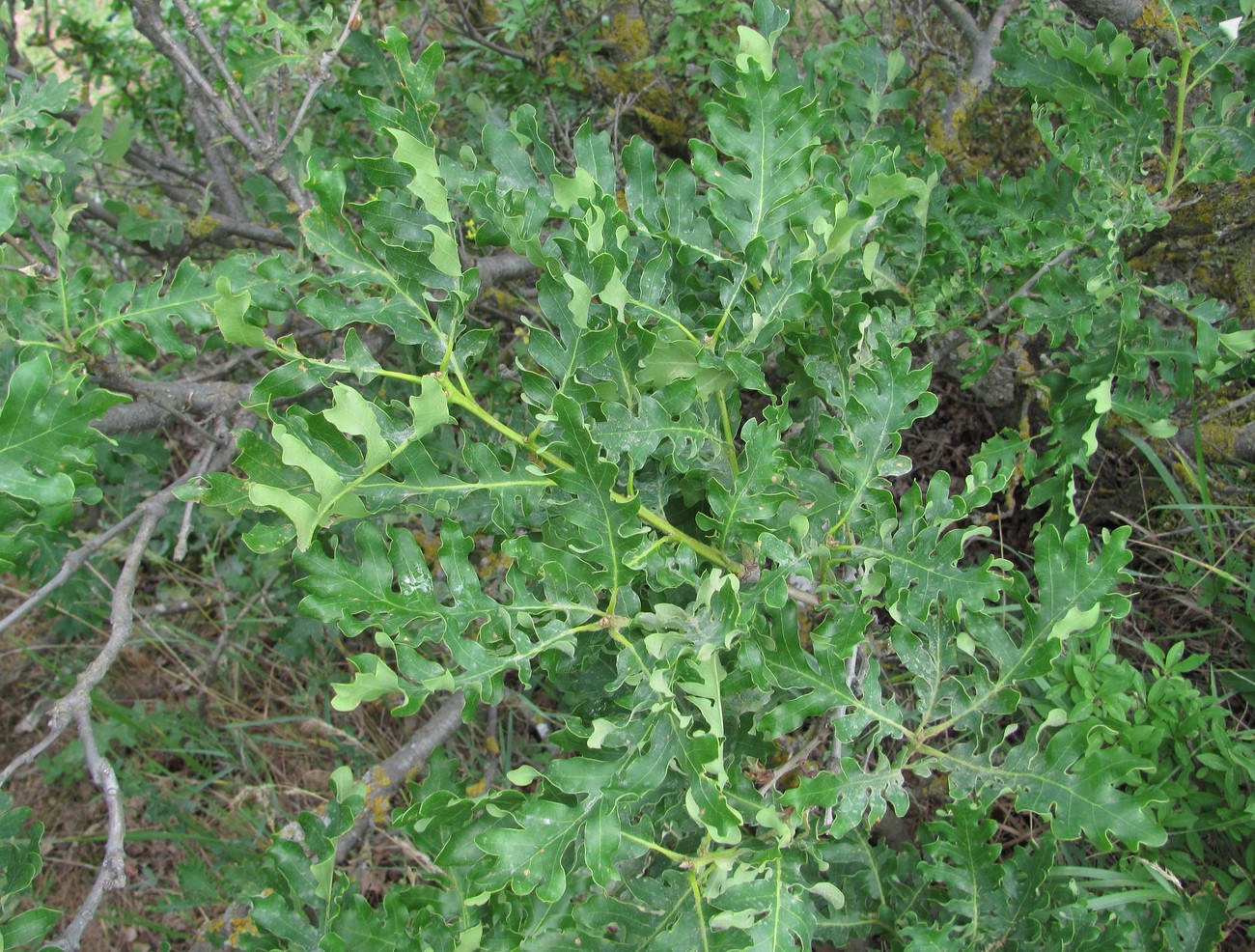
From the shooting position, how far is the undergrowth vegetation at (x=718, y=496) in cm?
129

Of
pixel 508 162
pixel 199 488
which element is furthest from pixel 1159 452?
pixel 199 488

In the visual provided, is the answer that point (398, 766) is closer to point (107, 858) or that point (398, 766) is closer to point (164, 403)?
point (107, 858)

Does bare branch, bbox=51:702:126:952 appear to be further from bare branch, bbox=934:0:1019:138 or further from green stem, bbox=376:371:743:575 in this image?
bare branch, bbox=934:0:1019:138

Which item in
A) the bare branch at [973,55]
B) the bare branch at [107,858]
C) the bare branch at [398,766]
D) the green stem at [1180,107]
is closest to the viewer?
the bare branch at [107,858]

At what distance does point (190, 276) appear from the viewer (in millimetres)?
1862

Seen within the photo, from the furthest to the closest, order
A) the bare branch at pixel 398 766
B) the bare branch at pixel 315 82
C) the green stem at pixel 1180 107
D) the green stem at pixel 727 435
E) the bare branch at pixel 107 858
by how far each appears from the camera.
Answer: the bare branch at pixel 398 766 → the bare branch at pixel 315 82 → the green stem at pixel 1180 107 → the bare branch at pixel 107 858 → the green stem at pixel 727 435

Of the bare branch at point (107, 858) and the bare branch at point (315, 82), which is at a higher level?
the bare branch at point (315, 82)

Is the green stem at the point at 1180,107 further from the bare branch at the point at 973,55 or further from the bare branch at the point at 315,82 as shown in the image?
the bare branch at the point at 315,82

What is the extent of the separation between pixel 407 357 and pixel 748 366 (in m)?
1.44

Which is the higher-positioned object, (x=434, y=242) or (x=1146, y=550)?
(x=434, y=242)

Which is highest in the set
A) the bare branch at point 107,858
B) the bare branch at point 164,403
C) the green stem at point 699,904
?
the bare branch at point 164,403

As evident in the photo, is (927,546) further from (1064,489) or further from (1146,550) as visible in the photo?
(1146,550)

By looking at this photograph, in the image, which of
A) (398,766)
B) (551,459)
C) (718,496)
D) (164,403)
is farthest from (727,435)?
(398,766)

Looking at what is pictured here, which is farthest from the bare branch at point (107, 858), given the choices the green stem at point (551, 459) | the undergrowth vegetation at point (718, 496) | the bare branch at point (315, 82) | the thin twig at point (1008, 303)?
the thin twig at point (1008, 303)
